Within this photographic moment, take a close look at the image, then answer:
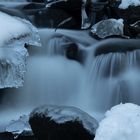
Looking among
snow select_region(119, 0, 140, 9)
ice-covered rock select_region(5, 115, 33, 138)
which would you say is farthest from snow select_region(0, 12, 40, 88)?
snow select_region(119, 0, 140, 9)

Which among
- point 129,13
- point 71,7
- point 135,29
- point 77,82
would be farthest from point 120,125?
point 71,7

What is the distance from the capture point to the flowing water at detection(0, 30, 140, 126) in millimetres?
6043

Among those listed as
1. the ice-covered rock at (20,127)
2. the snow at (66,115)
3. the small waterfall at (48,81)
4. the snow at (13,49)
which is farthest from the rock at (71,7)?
the snow at (66,115)

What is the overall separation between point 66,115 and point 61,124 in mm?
97

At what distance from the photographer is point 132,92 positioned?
5.99 m

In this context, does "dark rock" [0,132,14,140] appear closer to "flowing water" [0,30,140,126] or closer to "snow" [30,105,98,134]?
"flowing water" [0,30,140,126]

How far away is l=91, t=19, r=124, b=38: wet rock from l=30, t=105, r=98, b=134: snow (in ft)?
10.3

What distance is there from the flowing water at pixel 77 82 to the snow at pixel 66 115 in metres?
2.02

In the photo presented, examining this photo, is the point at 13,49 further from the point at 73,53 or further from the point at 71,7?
the point at 71,7

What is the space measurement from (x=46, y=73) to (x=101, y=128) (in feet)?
12.0

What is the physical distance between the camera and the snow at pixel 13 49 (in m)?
5.32

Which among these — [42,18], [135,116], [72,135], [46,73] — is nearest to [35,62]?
[46,73]

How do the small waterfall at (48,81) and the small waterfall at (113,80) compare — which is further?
the small waterfall at (48,81)

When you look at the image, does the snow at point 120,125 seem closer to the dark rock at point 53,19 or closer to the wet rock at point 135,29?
the wet rock at point 135,29
